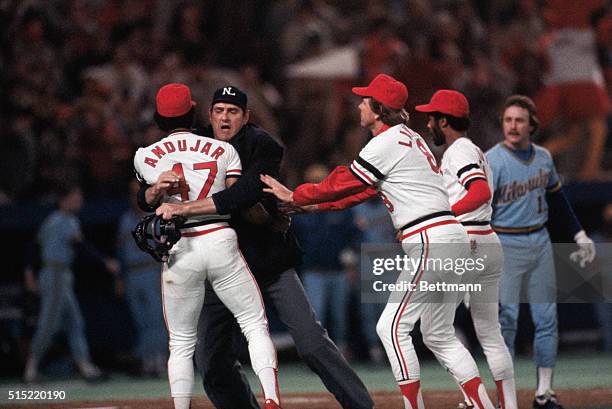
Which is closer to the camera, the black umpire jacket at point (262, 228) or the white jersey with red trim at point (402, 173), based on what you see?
the white jersey with red trim at point (402, 173)

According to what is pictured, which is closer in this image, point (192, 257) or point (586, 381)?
point (192, 257)

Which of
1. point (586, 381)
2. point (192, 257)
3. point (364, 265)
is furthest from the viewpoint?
point (364, 265)

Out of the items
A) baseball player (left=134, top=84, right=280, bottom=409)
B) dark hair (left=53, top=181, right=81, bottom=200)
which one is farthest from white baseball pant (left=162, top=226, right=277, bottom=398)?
dark hair (left=53, top=181, right=81, bottom=200)

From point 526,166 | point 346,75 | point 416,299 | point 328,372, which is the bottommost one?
point 328,372

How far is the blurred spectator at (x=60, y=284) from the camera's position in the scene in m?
11.1

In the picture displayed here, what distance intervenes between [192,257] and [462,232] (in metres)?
1.60

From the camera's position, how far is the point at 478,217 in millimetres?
7105

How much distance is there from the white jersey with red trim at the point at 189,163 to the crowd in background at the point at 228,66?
4950mm

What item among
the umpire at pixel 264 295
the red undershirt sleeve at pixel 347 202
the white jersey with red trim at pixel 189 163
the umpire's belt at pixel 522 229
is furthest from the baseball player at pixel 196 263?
the umpire's belt at pixel 522 229

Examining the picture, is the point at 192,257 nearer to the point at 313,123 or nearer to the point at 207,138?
the point at 207,138

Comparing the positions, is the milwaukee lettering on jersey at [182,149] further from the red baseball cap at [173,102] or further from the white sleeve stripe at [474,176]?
the white sleeve stripe at [474,176]

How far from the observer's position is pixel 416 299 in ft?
21.0

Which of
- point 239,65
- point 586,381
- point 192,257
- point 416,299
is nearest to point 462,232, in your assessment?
point 416,299

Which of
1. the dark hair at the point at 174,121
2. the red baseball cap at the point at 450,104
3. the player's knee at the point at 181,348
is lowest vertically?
the player's knee at the point at 181,348
